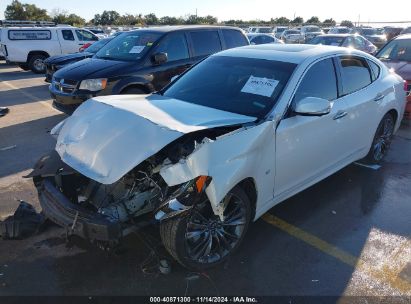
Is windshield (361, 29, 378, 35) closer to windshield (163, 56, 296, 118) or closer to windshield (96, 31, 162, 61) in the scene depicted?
windshield (96, 31, 162, 61)

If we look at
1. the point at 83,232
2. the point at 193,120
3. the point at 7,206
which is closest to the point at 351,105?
the point at 193,120

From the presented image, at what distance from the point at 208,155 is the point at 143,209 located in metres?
0.78

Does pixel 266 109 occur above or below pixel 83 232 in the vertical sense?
above

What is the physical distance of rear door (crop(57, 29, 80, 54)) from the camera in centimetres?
1694

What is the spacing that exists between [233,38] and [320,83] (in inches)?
195

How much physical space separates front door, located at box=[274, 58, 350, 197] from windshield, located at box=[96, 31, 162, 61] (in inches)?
Result: 169

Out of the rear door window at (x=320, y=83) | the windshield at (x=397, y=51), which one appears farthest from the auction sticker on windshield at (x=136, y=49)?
the windshield at (x=397, y=51)

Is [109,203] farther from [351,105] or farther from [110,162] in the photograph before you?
[351,105]

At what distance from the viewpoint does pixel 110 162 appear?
2945 millimetres

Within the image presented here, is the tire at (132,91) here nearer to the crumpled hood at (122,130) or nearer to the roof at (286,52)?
the roof at (286,52)

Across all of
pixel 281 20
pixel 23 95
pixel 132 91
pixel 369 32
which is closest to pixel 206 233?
pixel 132 91

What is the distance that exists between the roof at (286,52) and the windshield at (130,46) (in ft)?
11.2

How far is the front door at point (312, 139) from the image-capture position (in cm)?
362

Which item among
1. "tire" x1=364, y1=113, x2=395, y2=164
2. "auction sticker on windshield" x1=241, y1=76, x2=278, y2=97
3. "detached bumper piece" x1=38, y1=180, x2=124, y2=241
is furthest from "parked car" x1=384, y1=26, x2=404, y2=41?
"detached bumper piece" x1=38, y1=180, x2=124, y2=241
